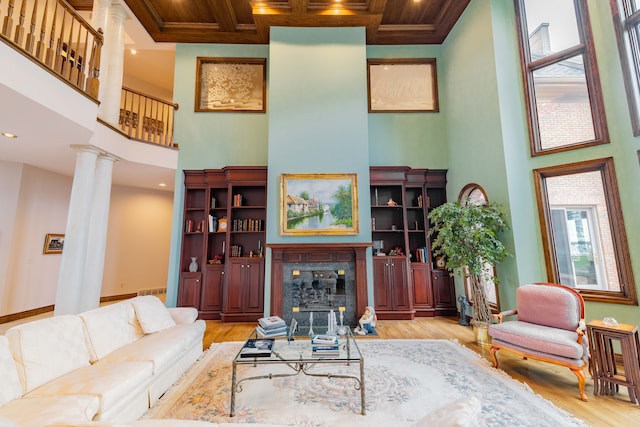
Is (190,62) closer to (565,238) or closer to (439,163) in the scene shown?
(439,163)

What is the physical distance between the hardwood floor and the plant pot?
0.35 ft

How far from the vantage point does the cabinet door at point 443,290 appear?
18.1 feet

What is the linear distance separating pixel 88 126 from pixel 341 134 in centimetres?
384

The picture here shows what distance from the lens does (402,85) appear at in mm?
6223

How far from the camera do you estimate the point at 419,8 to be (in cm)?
548

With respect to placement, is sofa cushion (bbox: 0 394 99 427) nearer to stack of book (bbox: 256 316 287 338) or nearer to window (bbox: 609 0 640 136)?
stack of book (bbox: 256 316 287 338)

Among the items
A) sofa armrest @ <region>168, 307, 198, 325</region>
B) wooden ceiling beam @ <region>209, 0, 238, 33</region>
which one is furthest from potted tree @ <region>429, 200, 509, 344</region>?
wooden ceiling beam @ <region>209, 0, 238, 33</region>

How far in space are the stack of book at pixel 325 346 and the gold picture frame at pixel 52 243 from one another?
254 inches

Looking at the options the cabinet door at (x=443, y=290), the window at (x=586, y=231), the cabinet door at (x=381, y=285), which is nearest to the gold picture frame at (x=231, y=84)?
the cabinet door at (x=381, y=285)

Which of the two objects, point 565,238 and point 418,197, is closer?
point 565,238

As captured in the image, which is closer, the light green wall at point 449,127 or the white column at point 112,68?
the light green wall at point 449,127

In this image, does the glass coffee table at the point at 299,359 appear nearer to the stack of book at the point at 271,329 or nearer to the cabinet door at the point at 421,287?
A: the stack of book at the point at 271,329

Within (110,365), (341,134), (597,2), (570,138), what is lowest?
(110,365)

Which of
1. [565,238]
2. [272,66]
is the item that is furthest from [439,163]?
[272,66]
